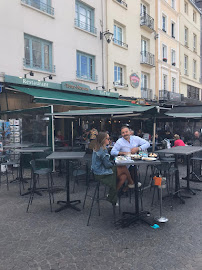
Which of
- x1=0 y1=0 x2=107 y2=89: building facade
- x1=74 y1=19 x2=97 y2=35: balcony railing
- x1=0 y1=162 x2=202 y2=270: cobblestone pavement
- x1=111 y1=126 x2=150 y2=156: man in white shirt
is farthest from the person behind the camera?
x1=74 y1=19 x2=97 y2=35: balcony railing

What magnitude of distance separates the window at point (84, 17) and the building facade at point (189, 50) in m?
12.7

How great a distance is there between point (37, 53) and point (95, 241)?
10.3 metres

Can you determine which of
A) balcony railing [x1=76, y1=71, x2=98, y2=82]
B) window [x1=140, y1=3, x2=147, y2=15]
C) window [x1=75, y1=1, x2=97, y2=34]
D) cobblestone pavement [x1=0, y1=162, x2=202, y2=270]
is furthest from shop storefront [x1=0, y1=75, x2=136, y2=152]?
window [x1=140, y1=3, x2=147, y2=15]

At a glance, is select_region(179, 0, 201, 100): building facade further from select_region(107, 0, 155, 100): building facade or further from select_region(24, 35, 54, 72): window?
select_region(24, 35, 54, 72): window

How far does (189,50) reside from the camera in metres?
25.5

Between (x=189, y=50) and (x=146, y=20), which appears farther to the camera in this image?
(x=189, y=50)

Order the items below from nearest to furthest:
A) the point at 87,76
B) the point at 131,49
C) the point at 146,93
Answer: the point at 87,76
the point at 131,49
the point at 146,93

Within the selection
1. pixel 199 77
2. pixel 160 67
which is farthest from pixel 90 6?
pixel 199 77

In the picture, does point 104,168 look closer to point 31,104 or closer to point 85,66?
point 31,104

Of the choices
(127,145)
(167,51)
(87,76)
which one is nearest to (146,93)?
(167,51)

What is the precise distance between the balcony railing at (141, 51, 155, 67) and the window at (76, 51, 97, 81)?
5.27 metres

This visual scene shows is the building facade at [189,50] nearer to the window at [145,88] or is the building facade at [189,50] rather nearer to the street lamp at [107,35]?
the window at [145,88]

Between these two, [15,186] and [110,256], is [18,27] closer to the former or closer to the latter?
[15,186]

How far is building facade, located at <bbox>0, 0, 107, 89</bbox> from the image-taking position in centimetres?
1048
